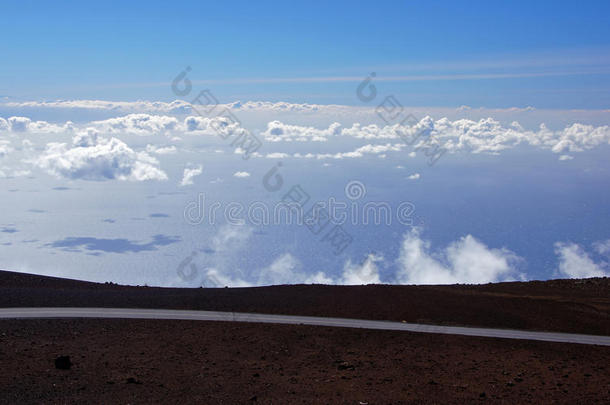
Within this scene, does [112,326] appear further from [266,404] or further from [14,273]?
[14,273]

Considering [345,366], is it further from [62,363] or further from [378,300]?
[378,300]

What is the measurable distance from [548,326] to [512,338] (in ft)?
11.2

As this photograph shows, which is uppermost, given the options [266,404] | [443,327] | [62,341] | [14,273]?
[14,273]

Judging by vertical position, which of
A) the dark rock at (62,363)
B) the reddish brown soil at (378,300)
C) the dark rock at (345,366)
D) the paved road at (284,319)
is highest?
the reddish brown soil at (378,300)

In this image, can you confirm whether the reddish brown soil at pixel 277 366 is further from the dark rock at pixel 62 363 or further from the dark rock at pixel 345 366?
the dark rock at pixel 62 363

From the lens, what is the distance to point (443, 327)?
2484 cm

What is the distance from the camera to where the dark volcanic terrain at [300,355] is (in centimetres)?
1650

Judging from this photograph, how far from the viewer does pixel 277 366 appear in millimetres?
19031

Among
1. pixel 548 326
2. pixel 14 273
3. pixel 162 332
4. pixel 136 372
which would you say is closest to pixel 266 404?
pixel 136 372

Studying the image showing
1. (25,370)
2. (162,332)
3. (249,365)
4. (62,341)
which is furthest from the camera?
(162,332)

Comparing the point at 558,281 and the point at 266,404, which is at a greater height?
the point at 558,281

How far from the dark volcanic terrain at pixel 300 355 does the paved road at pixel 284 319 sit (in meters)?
0.87

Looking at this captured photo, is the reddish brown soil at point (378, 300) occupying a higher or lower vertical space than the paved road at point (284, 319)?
higher

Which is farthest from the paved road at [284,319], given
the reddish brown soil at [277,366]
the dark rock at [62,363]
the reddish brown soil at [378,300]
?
the dark rock at [62,363]
